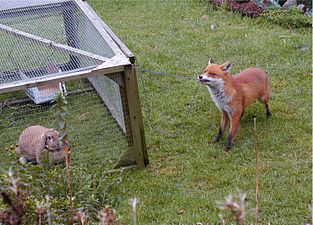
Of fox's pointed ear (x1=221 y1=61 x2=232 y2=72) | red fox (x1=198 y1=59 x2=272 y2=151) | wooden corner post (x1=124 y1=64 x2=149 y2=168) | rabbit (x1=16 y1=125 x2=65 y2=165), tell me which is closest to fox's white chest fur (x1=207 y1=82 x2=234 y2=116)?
red fox (x1=198 y1=59 x2=272 y2=151)

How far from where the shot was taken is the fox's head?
480cm

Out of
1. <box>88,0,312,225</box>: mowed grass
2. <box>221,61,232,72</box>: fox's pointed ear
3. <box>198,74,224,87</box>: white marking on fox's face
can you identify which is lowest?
<box>88,0,312,225</box>: mowed grass

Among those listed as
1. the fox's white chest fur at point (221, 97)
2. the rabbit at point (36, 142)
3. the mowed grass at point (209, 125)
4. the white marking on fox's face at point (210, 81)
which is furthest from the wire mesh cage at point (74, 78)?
the fox's white chest fur at point (221, 97)

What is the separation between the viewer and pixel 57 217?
2.79 metres

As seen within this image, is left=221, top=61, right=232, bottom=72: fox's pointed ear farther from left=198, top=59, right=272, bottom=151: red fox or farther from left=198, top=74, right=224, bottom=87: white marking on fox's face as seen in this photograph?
left=198, top=74, right=224, bottom=87: white marking on fox's face

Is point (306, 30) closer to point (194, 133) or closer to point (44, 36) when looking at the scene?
point (194, 133)

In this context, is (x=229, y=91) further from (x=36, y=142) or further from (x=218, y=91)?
(x=36, y=142)

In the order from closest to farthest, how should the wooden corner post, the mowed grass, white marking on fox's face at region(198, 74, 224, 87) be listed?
the mowed grass < the wooden corner post < white marking on fox's face at region(198, 74, 224, 87)

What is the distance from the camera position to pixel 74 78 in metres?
4.14

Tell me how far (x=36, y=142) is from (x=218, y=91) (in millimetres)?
1634

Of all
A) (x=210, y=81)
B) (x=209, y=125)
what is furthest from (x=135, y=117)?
(x=209, y=125)

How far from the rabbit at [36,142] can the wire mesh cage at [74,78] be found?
18 centimetres

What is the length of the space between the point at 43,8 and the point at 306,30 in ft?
12.4

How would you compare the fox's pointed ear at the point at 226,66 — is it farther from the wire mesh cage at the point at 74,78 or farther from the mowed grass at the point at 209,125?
the wire mesh cage at the point at 74,78
